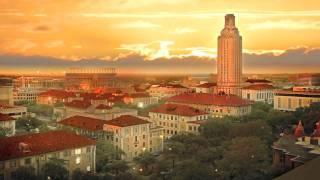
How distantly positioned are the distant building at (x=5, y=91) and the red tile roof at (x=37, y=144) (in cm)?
261

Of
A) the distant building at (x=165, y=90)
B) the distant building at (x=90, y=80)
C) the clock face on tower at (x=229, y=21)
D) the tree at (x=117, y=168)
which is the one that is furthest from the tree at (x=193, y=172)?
the distant building at (x=165, y=90)

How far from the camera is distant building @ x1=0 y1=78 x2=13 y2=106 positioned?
7.57m

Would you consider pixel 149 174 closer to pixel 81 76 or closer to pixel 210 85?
pixel 81 76

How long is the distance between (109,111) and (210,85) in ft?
25.6

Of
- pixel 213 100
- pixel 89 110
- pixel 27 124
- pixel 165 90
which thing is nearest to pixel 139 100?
pixel 213 100

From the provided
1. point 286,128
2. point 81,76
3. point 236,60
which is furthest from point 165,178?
point 236,60

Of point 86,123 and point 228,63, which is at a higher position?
point 228,63

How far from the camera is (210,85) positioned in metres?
16.3

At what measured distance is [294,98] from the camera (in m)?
11.7

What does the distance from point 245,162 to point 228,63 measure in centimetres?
1088

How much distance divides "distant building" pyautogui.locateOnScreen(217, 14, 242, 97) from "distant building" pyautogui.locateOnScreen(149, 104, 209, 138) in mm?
5924

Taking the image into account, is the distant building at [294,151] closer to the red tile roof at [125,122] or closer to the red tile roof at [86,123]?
the red tile roof at [125,122]

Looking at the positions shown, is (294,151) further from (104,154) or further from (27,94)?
(27,94)

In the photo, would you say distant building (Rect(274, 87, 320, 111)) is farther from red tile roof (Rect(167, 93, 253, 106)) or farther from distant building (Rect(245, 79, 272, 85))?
distant building (Rect(245, 79, 272, 85))
